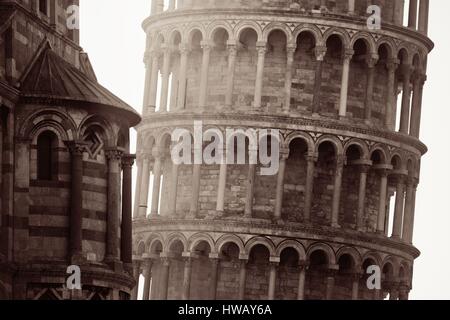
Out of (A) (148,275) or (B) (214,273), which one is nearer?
A: (B) (214,273)

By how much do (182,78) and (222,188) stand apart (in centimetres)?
534

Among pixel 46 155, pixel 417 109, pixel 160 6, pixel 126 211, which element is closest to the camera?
pixel 46 155

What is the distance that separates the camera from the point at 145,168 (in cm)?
12281

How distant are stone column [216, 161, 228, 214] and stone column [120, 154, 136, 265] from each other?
31516 millimetres

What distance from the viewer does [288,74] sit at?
396 feet

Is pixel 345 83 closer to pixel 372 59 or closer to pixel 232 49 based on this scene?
pixel 372 59

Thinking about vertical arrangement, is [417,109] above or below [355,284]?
above

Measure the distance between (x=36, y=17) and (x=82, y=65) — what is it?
14.2ft

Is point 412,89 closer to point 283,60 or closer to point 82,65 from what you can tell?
point 283,60

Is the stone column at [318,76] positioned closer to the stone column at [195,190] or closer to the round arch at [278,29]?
the round arch at [278,29]

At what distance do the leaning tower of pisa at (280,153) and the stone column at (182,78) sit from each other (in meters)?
0.06

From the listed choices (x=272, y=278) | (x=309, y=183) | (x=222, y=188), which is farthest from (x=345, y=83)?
(x=272, y=278)

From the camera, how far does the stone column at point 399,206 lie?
12294 cm
